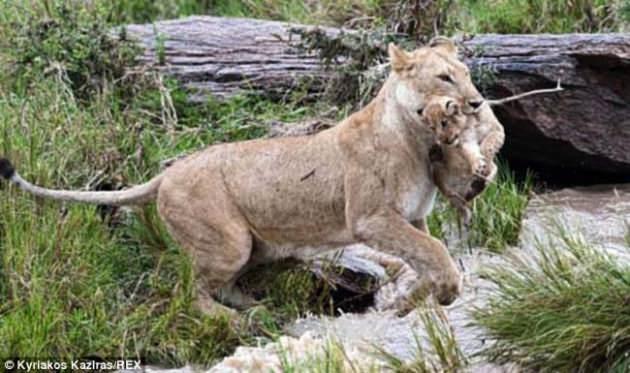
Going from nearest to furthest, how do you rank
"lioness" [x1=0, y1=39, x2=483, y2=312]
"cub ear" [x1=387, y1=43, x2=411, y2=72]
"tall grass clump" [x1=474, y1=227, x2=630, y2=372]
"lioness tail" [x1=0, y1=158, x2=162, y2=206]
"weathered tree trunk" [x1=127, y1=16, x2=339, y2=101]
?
"tall grass clump" [x1=474, y1=227, x2=630, y2=372], "lioness" [x1=0, y1=39, x2=483, y2=312], "cub ear" [x1=387, y1=43, x2=411, y2=72], "lioness tail" [x1=0, y1=158, x2=162, y2=206], "weathered tree trunk" [x1=127, y1=16, x2=339, y2=101]

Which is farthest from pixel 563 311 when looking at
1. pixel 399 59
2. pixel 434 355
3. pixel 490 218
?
pixel 490 218

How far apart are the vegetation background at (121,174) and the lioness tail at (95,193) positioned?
4.6 inches

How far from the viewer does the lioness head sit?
763cm

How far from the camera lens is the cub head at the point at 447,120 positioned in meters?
7.41

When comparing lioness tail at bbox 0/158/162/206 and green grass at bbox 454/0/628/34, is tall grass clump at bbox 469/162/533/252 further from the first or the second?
green grass at bbox 454/0/628/34

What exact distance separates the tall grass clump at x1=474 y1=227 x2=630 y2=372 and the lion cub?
0.62m

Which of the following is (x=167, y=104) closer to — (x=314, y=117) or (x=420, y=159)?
(x=314, y=117)

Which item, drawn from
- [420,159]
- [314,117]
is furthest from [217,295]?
[314,117]

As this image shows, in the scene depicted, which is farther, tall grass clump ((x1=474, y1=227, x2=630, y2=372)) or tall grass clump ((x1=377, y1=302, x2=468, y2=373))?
tall grass clump ((x1=377, y1=302, x2=468, y2=373))

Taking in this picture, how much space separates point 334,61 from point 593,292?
4.28 m

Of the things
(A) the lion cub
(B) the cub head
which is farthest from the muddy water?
(B) the cub head

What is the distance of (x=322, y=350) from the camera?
22.2ft

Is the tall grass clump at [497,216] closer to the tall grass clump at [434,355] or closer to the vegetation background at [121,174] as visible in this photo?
the vegetation background at [121,174]

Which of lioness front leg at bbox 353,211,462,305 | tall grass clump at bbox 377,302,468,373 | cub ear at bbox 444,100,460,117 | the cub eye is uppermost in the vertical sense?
the cub eye
